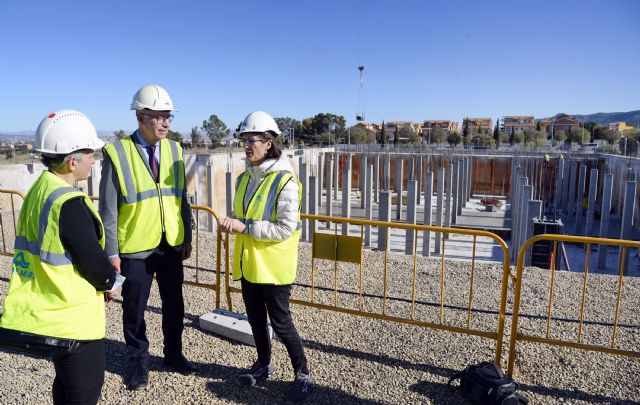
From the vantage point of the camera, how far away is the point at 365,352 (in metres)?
3.58

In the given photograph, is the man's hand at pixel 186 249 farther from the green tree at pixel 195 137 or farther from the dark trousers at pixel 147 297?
the green tree at pixel 195 137

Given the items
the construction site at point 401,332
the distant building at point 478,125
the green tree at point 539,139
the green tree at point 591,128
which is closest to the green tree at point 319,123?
the distant building at point 478,125

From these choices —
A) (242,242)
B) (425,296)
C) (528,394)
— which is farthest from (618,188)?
(242,242)

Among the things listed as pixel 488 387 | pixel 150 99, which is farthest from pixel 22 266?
pixel 488 387

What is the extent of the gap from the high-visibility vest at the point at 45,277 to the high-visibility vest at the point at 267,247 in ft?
3.19

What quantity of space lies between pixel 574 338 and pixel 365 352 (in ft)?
6.69

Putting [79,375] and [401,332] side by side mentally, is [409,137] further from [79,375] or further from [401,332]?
[79,375]

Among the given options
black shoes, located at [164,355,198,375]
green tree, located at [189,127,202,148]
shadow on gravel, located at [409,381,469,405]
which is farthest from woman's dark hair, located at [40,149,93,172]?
green tree, located at [189,127,202,148]

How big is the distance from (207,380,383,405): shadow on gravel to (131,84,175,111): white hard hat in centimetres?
186

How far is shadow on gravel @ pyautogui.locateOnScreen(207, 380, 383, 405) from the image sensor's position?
2.86 meters

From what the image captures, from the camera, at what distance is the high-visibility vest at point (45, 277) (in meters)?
1.75

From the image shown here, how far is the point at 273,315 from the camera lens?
8.84ft

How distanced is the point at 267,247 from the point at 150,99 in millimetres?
1134

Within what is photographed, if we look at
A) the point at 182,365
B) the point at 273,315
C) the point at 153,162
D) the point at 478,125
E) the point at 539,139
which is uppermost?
the point at 478,125
